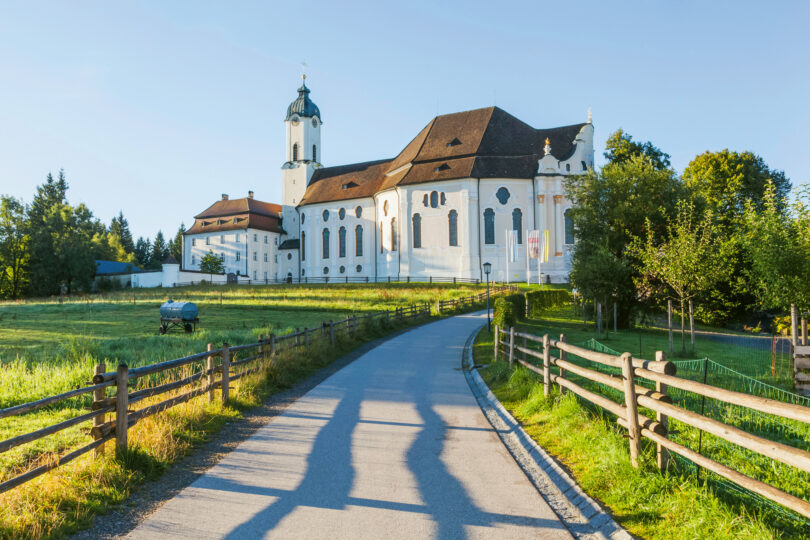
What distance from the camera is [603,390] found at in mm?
10961

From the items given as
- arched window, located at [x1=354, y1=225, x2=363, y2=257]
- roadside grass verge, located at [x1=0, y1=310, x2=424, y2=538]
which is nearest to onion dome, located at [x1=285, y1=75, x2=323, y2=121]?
arched window, located at [x1=354, y1=225, x2=363, y2=257]

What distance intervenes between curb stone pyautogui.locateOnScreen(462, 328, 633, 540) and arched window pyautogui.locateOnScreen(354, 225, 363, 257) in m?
56.2

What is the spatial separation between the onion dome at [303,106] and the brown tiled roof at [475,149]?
1651cm

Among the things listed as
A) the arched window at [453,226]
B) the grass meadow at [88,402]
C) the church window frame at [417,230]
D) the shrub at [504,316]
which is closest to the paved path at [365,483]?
the grass meadow at [88,402]

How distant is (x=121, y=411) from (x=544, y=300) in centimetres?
3248

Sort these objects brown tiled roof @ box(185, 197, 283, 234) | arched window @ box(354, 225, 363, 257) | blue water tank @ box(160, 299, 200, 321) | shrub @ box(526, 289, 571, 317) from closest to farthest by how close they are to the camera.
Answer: blue water tank @ box(160, 299, 200, 321)
shrub @ box(526, 289, 571, 317)
arched window @ box(354, 225, 363, 257)
brown tiled roof @ box(185, 197, 283, 234)

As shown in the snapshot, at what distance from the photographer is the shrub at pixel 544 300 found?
33.1m

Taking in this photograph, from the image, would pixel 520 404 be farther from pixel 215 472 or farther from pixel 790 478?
pixel 215 472

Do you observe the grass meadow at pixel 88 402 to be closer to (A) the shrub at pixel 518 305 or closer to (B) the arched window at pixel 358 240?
(A) the shrub at pixel 518 305

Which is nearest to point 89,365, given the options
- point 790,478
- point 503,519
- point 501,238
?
point 503,519

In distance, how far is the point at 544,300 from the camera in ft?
119

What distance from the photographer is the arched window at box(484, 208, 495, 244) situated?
182ft

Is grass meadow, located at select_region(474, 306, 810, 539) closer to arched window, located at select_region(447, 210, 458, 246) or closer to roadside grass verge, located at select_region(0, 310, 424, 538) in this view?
roadside grass verge, located at select_region(0, 310, 424, 538)

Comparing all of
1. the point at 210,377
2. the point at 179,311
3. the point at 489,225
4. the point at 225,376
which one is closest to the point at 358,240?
the point at 489,225
